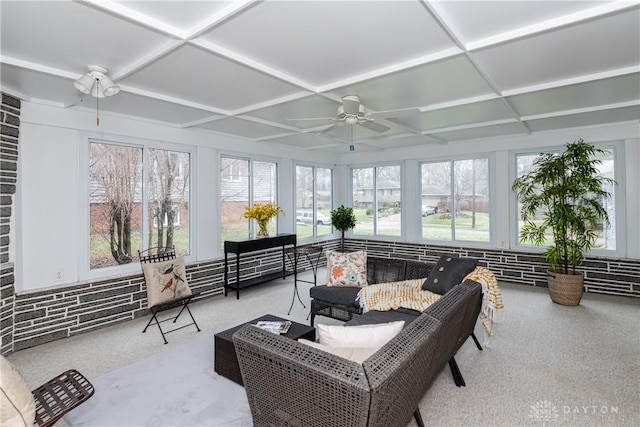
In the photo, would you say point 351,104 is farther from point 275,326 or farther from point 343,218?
point 343,218

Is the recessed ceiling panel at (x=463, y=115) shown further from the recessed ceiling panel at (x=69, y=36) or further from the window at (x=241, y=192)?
the recessed ceiling panel at (x=69, y=36)

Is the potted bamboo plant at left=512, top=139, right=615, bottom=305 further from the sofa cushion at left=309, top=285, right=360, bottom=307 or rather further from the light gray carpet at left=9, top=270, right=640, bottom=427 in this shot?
the sofa cushion at left=309, top=285, right=360, bottom=307

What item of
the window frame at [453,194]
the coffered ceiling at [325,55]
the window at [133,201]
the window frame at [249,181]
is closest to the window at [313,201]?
the window frame at [249,181]

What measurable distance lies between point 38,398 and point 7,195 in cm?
219

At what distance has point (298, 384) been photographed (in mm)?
1497

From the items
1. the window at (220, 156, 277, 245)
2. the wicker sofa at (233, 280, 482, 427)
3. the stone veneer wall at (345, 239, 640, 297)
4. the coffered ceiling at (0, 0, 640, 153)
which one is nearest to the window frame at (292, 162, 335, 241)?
the window at (220, 156, 277, 245)

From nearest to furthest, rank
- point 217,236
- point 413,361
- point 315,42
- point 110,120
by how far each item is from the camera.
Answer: point 413,361 < point 315,42 < point 110,120 < point 217,236

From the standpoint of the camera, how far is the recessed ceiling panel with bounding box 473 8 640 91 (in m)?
2.20

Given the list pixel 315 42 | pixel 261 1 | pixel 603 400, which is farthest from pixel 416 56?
pixel 603 400

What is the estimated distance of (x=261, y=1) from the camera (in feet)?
6.07

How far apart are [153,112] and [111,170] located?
2.99ft

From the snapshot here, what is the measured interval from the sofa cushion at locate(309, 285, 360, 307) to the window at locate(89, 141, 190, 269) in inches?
92.8

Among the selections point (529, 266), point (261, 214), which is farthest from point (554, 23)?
point (529, 266)

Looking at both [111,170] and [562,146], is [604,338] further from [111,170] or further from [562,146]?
[111,170]
